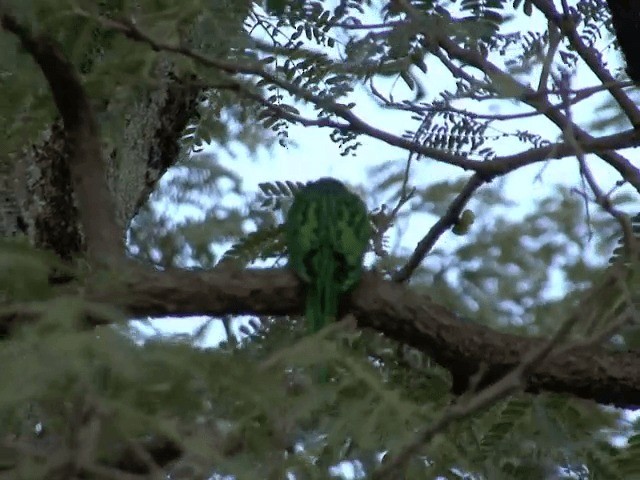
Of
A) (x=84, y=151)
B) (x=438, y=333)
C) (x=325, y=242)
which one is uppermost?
(x=84, y=151)

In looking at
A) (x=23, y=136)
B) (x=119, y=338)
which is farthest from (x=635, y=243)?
(x=23, y=136)

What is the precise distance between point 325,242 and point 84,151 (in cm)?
60

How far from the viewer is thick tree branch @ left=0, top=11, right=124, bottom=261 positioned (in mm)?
2584

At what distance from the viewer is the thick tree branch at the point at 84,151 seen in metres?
2.58

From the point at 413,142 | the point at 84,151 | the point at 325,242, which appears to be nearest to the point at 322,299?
the point at 325,242

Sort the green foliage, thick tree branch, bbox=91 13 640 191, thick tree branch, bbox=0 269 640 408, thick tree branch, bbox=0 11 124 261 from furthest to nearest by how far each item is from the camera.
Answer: thick tree branch, bbox=0 269 640 408
thick tree branch, bbox=0 11 124 261
thick tree branch, bbox=91 13 640 191
the green foliage

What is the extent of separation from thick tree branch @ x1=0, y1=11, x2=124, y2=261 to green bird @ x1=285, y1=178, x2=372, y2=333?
43 cm

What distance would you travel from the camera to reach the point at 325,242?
9.99 ft

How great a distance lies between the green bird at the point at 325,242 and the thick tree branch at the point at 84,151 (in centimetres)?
43

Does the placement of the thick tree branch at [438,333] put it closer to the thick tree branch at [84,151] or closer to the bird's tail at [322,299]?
the bird's tail at [322,299]

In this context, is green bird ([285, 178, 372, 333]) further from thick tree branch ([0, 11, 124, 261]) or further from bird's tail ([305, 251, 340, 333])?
thick tree branch ([0, 11, 124, 261])

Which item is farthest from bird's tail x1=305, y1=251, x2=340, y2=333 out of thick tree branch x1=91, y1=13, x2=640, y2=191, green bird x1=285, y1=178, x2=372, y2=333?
thick tree branch x1=91, y1=13, x2=640, y2=191

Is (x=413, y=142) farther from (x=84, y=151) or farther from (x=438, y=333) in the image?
(x=84, y=151)

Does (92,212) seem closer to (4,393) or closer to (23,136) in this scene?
(23,136)
